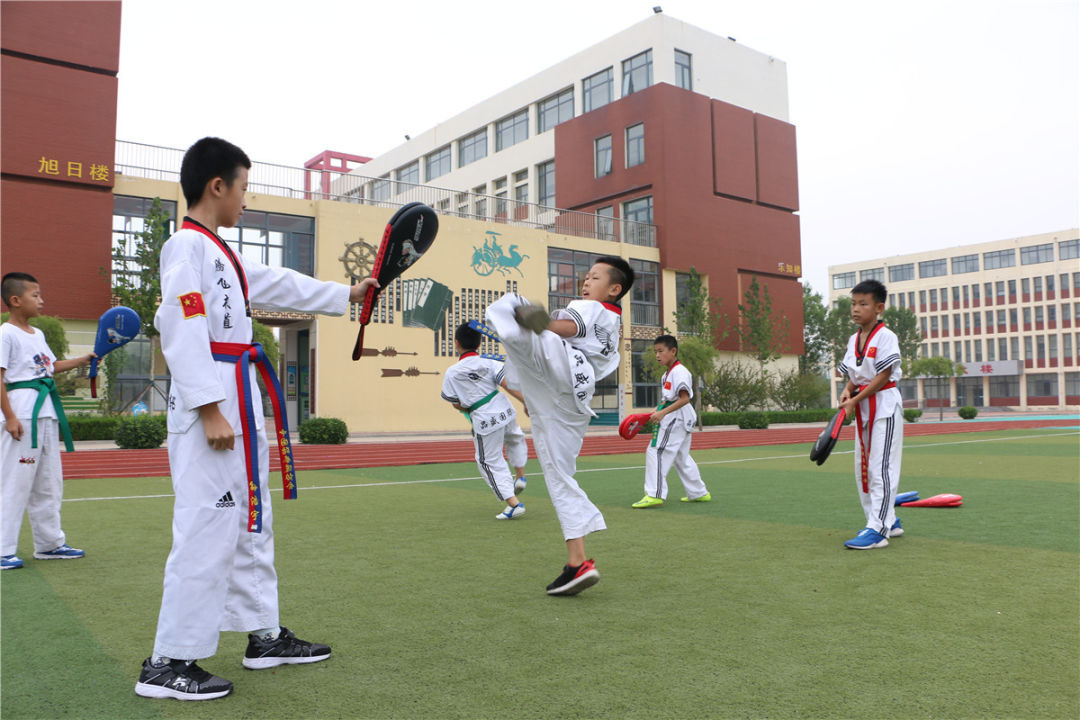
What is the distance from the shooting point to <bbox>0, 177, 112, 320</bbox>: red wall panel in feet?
67.3

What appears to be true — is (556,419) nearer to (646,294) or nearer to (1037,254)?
(646,294)

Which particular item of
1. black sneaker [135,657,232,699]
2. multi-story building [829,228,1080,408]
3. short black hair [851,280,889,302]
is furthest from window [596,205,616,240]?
multi-story building [829,228,1080,408]

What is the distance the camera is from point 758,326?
112 feet

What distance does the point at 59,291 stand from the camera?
69.0 ft

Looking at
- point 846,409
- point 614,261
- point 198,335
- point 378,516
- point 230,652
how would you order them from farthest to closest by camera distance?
point 378,516 → point 846,409 → point 614,261 → point 230,652 → point 198,335

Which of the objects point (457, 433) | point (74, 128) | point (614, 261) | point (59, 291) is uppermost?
point (74, 128)

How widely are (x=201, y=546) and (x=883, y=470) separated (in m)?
4.54

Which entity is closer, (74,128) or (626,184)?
(74,128)

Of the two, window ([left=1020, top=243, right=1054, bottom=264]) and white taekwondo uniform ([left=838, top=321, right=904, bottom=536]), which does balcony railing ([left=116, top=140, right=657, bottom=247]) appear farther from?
window ([left=1020, top=243, right=1054, bottom=264])

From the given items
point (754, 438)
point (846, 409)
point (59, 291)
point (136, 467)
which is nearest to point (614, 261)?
point (846, 409)

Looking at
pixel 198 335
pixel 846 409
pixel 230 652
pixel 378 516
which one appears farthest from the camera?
pixel 378 516

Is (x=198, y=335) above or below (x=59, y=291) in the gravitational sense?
below

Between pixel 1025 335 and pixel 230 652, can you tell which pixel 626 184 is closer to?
pixel 230 652

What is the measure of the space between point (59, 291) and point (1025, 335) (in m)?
78.4
